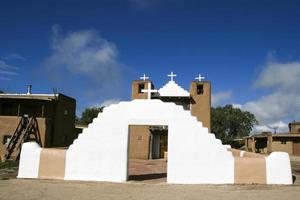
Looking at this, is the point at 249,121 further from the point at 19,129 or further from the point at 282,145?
the point at 19,129

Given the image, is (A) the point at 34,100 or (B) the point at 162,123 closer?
(B) the point at 162,123

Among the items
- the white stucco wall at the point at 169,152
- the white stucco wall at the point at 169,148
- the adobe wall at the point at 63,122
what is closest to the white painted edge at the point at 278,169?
the white stucco wall at the point at 169,152

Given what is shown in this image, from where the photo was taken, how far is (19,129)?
28422 millimetres

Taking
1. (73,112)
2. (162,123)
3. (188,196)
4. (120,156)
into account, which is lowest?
(188,196)

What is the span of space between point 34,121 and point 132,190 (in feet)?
56.7

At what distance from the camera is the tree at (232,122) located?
228ft

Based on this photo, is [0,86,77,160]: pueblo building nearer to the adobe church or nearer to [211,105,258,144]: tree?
the adobe church

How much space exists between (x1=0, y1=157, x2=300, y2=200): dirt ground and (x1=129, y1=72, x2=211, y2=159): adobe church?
15.9 metres

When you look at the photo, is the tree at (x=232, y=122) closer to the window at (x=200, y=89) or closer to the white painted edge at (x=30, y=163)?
the window at (x=200, y=89)

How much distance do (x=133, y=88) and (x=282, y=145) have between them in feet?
81.5

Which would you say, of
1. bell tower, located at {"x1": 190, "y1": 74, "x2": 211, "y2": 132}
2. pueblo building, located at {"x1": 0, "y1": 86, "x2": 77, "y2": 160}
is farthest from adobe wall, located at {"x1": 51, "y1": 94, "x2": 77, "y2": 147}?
bell tower, located at {"x1": 190, "y1": 74, "x2": 211, "y2": 132}

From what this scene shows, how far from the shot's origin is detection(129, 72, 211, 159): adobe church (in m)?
32.1

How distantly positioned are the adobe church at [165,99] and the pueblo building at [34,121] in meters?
6.20

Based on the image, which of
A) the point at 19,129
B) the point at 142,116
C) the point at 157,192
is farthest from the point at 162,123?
the point at 19,129
